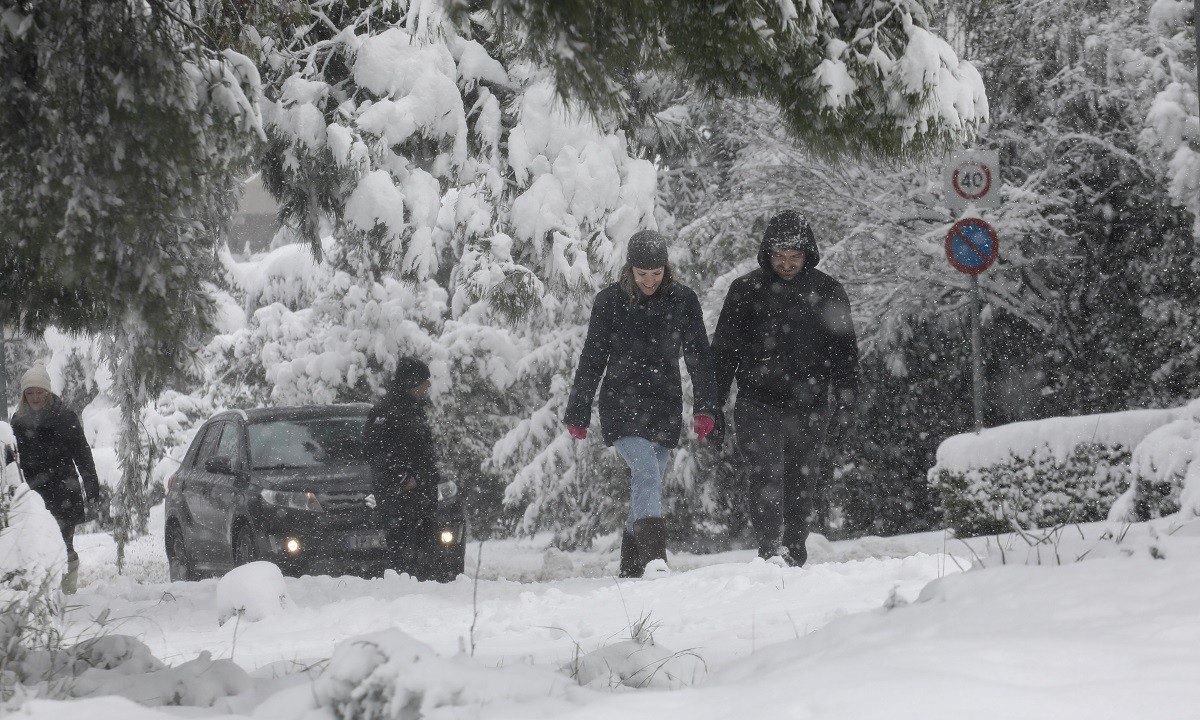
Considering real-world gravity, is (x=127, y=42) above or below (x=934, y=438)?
above

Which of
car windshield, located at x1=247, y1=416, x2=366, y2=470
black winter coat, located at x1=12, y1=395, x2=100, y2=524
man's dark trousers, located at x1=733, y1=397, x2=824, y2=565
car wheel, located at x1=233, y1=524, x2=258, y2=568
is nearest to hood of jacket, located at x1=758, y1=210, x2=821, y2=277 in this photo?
man's dark trousers, located at x1=733, y1=397, x2=824, y2=565

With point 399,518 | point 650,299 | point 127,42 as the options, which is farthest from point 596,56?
point 399,518

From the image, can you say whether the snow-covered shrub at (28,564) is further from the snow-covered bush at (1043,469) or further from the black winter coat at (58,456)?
the snow-covered bush at (1043,469)

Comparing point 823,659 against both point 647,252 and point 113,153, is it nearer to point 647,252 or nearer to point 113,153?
point 113,153

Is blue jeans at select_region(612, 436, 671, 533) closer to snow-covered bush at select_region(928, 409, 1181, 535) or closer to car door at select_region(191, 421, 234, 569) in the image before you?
snow-covered bush at select_region(928, 409, 1181, 535)

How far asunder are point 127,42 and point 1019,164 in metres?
10.6

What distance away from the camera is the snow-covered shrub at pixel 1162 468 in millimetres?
7410

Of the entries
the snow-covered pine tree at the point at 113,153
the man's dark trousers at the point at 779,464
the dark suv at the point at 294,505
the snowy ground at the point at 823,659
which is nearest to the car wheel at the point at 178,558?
the dark suv at the point at 294,505

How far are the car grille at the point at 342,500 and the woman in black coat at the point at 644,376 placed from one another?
2.26 meters

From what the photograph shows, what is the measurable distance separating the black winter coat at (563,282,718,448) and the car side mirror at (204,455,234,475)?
3.03 metres

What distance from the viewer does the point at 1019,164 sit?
13.1 metres

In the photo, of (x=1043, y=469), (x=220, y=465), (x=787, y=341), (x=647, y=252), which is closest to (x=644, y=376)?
(x=647, y=252)

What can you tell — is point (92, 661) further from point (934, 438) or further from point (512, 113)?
point (934, 438)

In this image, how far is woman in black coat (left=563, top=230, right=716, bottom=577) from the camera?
7.12 meters
